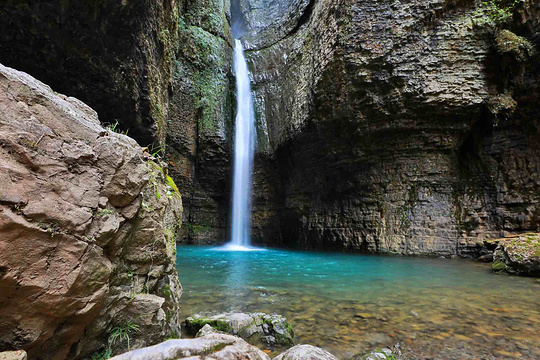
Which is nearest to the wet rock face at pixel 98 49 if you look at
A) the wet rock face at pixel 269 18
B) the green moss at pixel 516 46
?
the wet rock face at pixel 269 18

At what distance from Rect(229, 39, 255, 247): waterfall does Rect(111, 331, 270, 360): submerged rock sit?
15.6m

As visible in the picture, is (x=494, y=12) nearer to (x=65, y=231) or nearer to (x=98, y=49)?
(x=98, y=49)

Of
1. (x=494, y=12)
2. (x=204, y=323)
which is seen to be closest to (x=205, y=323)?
(x=204, y=323)

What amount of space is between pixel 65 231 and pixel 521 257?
824 centimetres

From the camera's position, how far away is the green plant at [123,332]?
1.85m

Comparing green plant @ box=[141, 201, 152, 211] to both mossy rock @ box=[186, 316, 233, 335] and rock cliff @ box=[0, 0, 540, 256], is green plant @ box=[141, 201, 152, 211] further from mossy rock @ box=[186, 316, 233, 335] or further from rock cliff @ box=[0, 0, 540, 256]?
rock cliff @ box=[0, 0, 540, 256]

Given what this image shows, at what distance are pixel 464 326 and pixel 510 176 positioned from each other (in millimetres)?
9264

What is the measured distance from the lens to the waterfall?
55.9 feet

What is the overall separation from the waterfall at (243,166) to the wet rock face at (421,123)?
5.09 m

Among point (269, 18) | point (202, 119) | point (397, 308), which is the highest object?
point (269, 18)

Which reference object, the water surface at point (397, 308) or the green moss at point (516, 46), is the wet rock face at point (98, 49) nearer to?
the water surface at point (397, 308)

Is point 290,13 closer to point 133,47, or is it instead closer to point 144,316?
point 133,47

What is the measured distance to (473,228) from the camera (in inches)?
398

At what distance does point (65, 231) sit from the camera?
4.94ft
